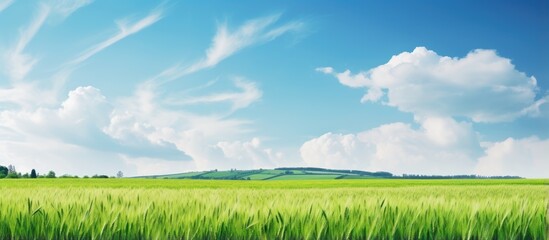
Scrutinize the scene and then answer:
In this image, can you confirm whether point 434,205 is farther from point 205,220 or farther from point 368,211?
point 205,220

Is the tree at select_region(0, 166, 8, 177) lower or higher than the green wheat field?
higher

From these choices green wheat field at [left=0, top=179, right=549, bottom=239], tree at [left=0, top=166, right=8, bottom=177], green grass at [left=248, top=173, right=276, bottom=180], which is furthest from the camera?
tree at [left=0, top=166, right=8, bottom=177]

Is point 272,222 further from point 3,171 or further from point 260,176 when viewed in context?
point 3,171

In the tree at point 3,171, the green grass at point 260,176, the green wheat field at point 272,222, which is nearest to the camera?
the green wheat field at point 272,222

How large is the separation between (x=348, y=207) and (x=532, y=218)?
1.81 m

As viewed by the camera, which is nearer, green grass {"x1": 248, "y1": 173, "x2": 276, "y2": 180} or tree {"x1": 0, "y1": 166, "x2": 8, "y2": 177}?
green grass {"x1": 248, "y1": 173, "x2": 276, "y2": 180}

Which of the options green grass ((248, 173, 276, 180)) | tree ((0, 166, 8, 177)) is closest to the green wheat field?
green grass ((248, 173, 276, 180))

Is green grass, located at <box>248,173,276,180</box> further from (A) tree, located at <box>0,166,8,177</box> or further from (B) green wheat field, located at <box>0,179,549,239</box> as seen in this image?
(B) green wheat field, located at <box>0,179,549,239</box>

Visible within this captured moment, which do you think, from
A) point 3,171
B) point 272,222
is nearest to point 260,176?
point 3,171

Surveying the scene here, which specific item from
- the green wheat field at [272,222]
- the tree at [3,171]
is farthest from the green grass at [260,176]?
the green wheat field at [272,222]

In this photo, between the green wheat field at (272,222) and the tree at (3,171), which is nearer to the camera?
the green wheat field at (272,222)

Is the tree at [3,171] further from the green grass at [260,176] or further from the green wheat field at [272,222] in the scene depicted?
the green wheat field at [272,222]

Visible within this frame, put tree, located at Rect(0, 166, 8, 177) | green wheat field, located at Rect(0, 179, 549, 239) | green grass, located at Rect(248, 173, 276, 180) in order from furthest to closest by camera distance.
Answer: tree, located at Rect(0, 166, 8, 177)
green grass, located at Rect(248, 173, 276, 180)
green wheat field, located at Rect(0, 179, 549, 239)

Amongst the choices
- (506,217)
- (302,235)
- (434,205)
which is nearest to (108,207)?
(302,235)
